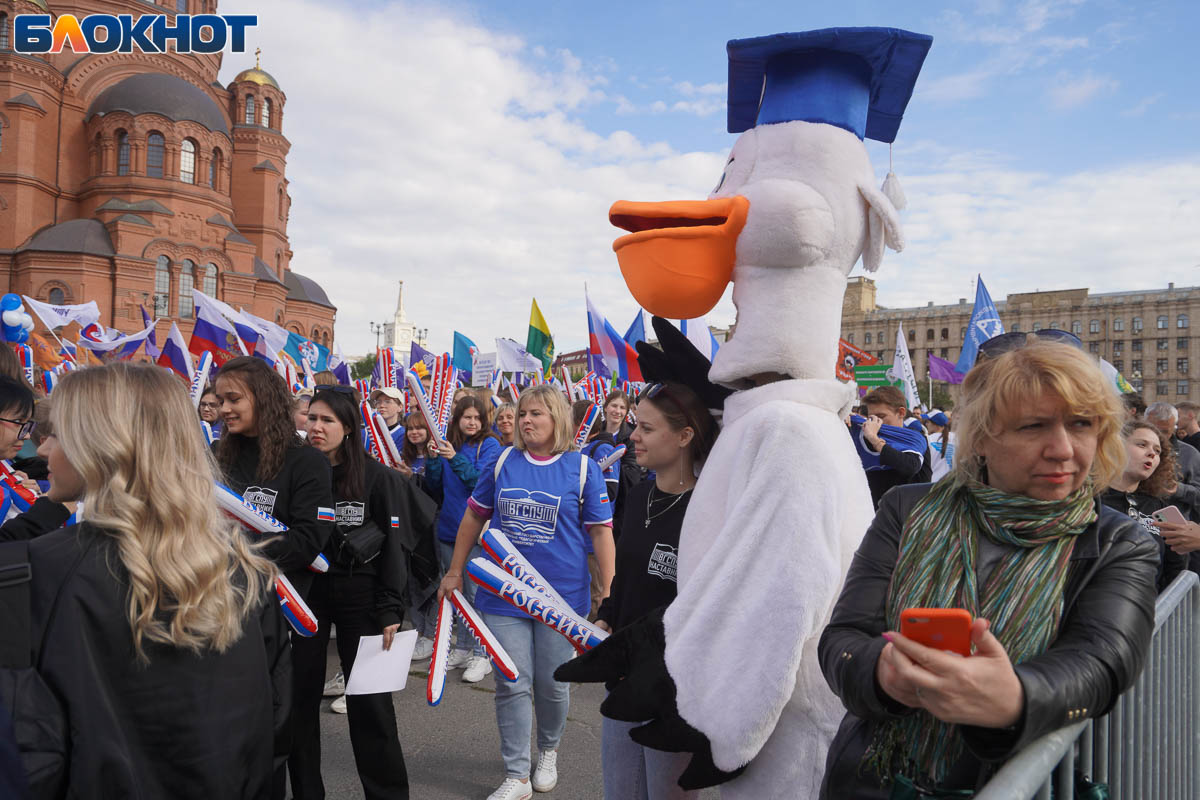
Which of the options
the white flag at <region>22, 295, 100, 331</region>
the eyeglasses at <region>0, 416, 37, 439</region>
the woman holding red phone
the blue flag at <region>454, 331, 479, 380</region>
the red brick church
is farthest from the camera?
the red brick church

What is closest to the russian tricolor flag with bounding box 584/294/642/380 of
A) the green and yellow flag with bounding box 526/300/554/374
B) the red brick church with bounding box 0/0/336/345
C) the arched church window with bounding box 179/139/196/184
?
the green and yellow flag with bounding box 526/300/554/374

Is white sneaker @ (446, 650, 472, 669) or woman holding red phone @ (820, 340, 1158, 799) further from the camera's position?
white sneaker @ (446, 650, 472, 669)

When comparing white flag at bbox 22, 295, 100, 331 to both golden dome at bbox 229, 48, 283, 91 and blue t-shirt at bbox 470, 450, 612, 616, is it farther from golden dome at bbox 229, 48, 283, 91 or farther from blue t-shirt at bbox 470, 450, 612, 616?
golden dome at bbox 229, 48, 283, 91

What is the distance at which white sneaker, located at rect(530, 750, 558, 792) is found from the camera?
3861 mm

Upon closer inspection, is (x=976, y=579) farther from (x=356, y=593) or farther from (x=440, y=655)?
(x=356, y=593)

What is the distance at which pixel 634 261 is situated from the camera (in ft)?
7.88

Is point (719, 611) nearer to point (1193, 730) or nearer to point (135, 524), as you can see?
point (135, 524)

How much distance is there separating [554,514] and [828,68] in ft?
7.96

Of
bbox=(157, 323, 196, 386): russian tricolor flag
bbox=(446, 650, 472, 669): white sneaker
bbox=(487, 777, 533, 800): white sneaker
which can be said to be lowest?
bbox=(446, 650, 472, 669): white sneaker

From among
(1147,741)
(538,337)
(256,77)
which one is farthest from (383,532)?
(256,77)

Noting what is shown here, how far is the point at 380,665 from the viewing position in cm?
334

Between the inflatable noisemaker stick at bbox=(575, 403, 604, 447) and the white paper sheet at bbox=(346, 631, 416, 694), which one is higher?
the inflatable noisemaker stick at bbox=(575, 403, 604, 447)

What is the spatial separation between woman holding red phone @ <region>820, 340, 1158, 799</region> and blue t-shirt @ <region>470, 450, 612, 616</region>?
2.44m

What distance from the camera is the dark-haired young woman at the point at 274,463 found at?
10.8ft
